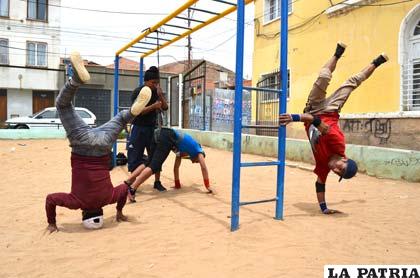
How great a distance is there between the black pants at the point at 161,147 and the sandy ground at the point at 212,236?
52cm

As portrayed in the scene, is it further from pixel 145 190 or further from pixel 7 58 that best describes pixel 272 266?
pixel 7 58

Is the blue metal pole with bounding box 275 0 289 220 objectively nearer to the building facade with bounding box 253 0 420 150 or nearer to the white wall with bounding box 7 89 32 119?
the building facade with bounding box 253 0 420 150

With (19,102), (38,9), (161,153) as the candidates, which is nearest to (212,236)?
(161,153)

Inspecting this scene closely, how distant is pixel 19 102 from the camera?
26.7m

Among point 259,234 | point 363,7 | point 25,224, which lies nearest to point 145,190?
point 25,224

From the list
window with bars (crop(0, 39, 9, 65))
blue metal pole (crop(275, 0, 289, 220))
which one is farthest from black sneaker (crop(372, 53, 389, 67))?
window with bars (crop(0, 39, 9, 65))

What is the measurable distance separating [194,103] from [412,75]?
8.90 meters

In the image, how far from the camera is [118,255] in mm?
3422

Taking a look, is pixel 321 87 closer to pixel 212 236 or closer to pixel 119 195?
pixel 212 236

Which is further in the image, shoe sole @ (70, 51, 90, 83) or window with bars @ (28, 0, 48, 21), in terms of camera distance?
window with bars @ (28, 0, 48, 21)

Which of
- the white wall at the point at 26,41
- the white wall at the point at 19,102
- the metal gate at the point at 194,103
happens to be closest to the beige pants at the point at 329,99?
the metal gate at the point at 194,103

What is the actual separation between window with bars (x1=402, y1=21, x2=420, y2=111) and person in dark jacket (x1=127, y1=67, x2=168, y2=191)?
618cm

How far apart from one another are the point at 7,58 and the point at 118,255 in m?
27.2

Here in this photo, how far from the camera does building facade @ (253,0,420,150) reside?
8922 mm
